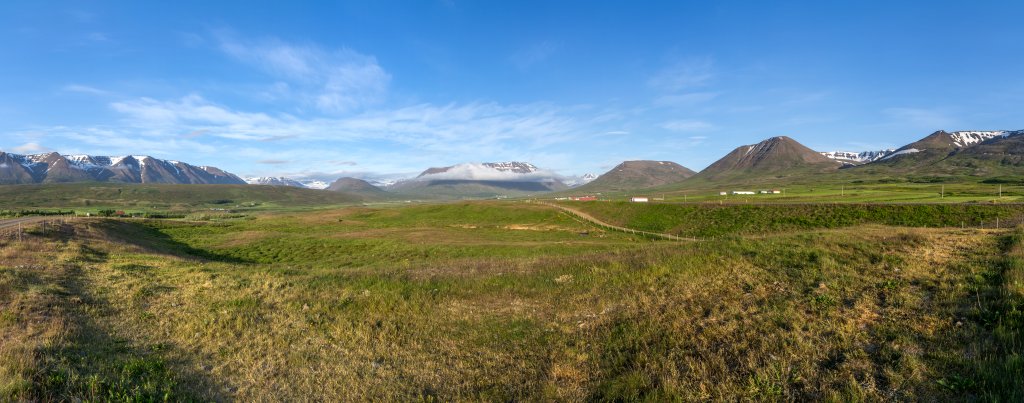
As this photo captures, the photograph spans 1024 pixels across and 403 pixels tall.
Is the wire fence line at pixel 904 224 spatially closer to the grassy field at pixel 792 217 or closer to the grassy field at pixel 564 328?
the grassy field at pixel 792 217

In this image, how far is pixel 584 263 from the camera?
81.5 ft

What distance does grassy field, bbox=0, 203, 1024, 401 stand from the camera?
9.66 metres

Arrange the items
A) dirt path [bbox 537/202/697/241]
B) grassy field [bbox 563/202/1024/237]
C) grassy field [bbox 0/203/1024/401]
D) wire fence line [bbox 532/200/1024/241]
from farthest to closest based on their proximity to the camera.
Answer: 1. dirt path [bbox 537/202/697/241]
2. grassy field [bbox 563/202/1024/237]
3. wire fence line [bbox 532/200/1024/241]
4. grassy field [bbox 0/203/1024/401]

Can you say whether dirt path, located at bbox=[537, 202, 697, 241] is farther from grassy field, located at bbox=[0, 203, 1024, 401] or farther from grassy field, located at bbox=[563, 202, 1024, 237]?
grassy field, located at bbox=[0, 203, 1024, 401]

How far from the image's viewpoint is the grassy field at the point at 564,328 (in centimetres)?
966

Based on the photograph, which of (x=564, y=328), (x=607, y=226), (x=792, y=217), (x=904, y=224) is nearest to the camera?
(x=564, y=328)

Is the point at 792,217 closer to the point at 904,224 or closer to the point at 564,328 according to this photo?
the point at 904,224

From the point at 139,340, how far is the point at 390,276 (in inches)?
477

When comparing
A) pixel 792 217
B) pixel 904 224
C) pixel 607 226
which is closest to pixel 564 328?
pixel 904 224

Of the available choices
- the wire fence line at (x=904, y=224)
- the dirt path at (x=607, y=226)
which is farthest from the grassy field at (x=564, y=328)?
the dirt path at (x=607, y=226)

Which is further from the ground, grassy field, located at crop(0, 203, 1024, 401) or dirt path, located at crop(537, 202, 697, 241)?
grassy field, located at crop(0, 203, 1024, 401)

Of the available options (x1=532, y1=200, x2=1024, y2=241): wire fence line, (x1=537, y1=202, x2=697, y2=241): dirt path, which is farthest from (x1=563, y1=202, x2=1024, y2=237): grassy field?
(x1=537, y1=202, x2=697, y2=241): dirt path

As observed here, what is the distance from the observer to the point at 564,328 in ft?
48.9

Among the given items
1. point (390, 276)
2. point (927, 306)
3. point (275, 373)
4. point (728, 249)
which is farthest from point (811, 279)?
point (390, 276)
